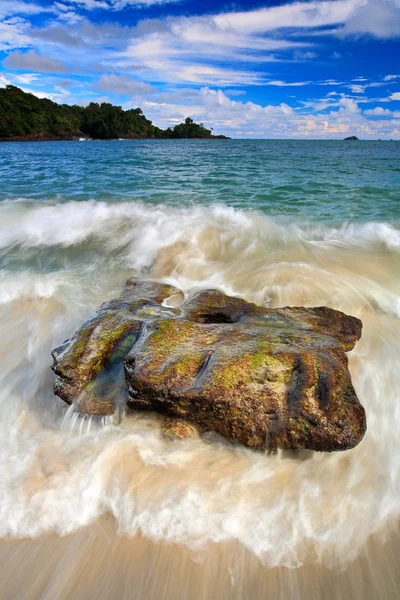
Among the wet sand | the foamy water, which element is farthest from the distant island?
the wet sand

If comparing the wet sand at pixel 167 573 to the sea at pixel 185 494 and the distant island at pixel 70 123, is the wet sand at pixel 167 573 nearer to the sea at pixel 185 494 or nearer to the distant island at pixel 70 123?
the sea at pixel 185 494

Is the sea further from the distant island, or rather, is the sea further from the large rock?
the distant island

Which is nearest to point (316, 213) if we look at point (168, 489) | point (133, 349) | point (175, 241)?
point (175, 241)

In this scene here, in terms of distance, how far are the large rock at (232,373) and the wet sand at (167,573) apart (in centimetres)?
76

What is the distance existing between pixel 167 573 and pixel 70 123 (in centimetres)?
11821

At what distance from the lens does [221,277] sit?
6422 millimetres

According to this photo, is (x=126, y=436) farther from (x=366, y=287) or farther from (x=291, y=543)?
(x=366, y=287)

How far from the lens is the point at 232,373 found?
2.90 metres

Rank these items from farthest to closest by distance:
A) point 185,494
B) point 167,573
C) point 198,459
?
point 198,459 → point 185,494 → point 167,573

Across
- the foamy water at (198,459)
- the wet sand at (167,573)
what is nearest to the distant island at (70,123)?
the foamy water at (198,459)

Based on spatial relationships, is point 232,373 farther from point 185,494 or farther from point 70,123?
point 70,123

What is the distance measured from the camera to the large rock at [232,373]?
2.72 metres

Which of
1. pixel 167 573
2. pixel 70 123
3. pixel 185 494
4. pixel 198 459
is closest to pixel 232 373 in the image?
pixel 198 459

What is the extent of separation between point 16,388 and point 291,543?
286cm
